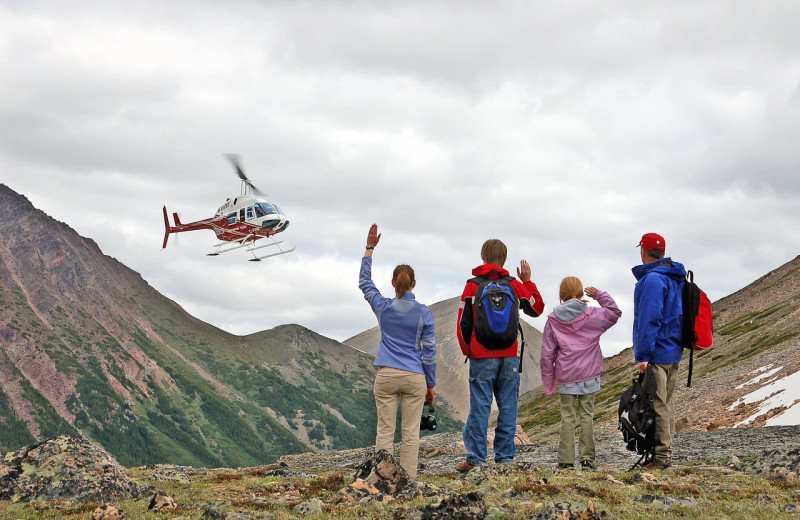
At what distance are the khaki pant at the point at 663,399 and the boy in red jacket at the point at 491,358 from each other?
2.24m

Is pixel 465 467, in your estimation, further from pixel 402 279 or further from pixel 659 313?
pixel 659 313

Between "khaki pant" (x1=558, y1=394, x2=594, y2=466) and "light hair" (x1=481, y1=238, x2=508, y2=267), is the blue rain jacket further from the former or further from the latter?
"light hair" (x1=481, y1=238, x2=508, y2=267)

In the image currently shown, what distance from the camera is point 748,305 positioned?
10506 cm

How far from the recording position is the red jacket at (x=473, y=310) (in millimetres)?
12266

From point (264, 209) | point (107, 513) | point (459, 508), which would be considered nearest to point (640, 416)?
point (459, 508)

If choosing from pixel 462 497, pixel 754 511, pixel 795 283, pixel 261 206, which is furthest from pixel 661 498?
pixel 795 283

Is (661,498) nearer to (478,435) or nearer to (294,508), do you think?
(478,435)

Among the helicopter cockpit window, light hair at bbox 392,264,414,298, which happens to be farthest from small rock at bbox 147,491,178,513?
the helicopter cockpit window

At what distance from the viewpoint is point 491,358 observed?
12281 mm

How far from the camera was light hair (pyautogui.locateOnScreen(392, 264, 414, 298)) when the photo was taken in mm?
11648

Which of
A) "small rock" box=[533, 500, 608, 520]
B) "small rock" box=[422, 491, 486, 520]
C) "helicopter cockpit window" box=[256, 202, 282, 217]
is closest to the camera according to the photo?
"small rock" box=[533, 500, 608, 520]

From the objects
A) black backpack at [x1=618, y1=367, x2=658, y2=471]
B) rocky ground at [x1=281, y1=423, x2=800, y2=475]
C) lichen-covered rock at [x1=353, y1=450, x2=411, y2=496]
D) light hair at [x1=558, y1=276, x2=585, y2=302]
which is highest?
light hair at [x1=558, y1=276, x2=585, y2=302]

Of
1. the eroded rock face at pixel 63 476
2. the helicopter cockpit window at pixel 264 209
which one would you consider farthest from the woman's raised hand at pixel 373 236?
the helicopter cockpit window at pixel 264 209

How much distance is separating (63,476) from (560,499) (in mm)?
9481
